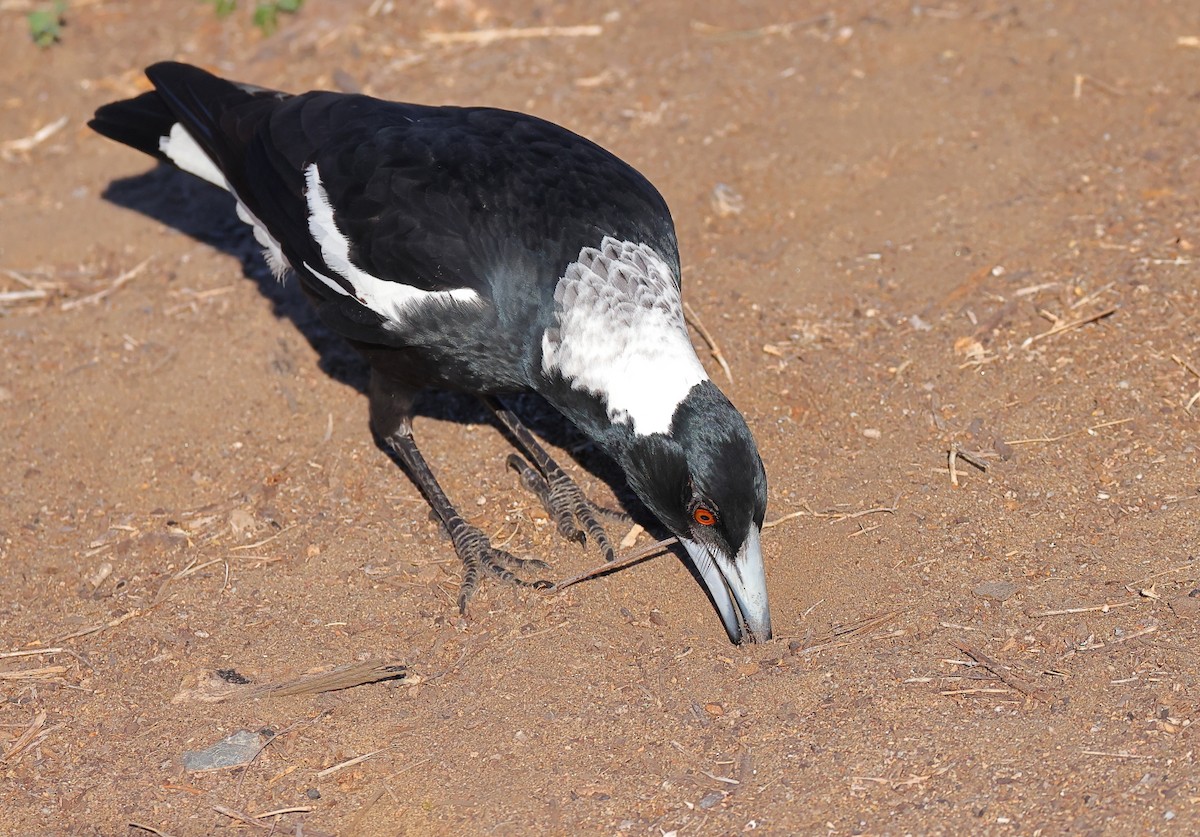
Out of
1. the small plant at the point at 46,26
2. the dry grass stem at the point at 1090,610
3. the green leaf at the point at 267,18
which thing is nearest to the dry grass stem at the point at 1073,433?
the dry grass stem at the point at 1090,610

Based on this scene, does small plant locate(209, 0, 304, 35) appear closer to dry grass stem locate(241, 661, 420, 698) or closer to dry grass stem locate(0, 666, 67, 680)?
dry grass stem locate(0, 666, 67, 680)

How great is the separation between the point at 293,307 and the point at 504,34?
7.14 ft

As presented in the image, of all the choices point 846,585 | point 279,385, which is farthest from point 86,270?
point 846,585

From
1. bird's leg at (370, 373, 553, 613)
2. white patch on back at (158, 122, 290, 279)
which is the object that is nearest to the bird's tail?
white patch on back at (158, 122, 290, 279)

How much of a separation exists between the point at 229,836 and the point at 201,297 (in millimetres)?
2834

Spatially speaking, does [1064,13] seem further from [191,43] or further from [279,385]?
[191,43]

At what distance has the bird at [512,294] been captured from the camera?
3574mm

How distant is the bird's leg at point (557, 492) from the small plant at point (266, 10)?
334 cm

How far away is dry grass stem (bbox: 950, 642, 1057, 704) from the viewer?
10.8ft

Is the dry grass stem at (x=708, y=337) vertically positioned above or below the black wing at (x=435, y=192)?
below

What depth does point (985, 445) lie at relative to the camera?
14.0 feet

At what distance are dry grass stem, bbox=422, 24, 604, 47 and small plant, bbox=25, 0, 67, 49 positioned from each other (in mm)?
2119

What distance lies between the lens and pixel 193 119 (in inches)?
197

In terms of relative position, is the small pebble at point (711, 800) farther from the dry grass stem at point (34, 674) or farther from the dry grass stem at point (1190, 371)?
the dry grass stem at point (1190, 371)
